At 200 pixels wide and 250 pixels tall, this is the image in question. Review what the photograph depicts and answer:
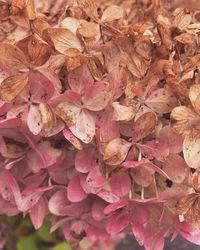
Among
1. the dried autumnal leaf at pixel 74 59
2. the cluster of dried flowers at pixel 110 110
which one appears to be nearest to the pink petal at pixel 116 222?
the cluster of dried flowers at pixel 110 110

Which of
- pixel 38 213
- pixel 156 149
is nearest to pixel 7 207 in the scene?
pixel 38 213

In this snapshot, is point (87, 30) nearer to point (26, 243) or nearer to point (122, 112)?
point (122, 112)

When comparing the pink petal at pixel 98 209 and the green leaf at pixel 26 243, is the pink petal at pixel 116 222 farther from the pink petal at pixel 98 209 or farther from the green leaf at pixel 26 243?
the green leaf at pixel 26 243

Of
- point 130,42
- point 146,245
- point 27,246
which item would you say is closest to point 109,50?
point 130,42

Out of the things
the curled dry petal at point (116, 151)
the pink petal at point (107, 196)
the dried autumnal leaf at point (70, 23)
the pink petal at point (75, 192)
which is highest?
the dried autumnal leaf at point (70, 23)

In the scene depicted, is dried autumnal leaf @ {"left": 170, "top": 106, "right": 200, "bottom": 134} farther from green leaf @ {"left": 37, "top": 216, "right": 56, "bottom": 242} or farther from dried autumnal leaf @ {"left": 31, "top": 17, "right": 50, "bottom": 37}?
green leaf @ {"left": 37, "top": 216, "right": 56, "bottom": 242}

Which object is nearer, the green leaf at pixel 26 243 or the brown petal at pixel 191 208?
the brown petal at pixel 191 208

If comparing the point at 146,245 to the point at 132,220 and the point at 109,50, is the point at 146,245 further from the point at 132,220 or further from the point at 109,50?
the point at 109,50
